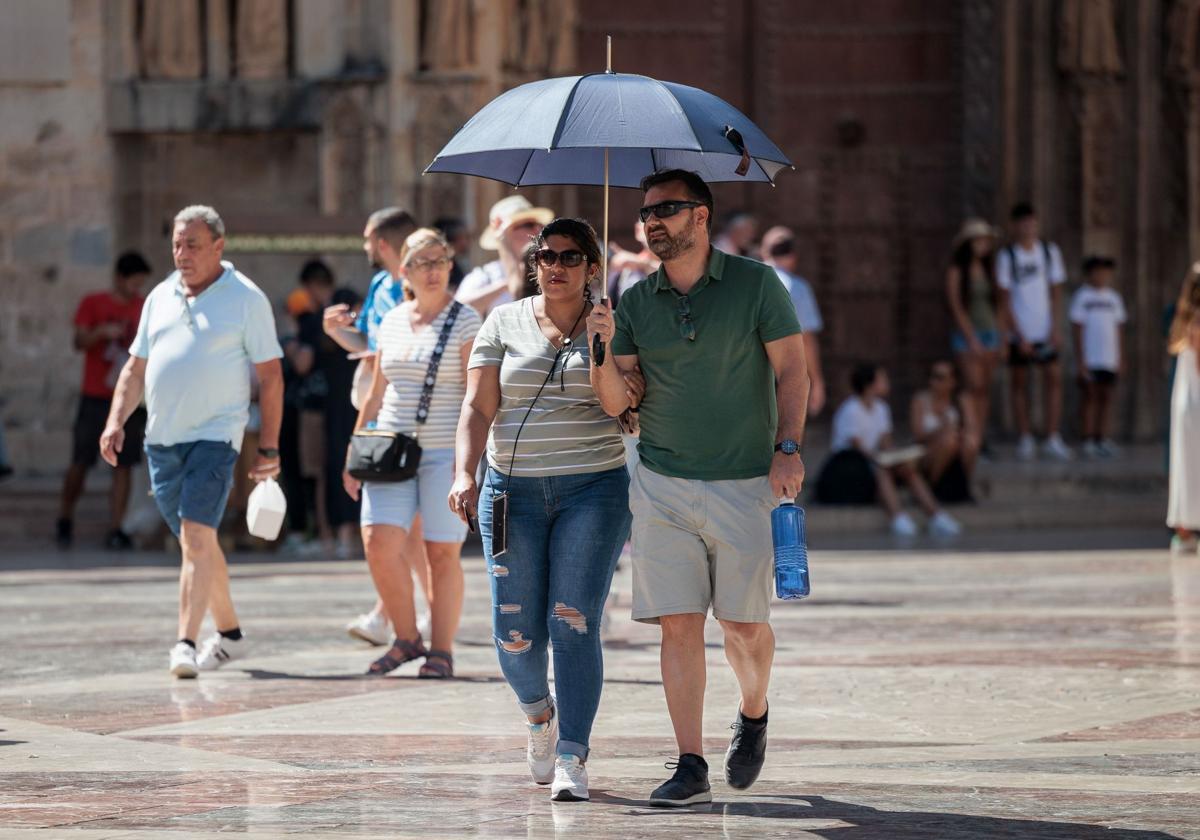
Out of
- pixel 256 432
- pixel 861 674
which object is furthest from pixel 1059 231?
pixel 861 674

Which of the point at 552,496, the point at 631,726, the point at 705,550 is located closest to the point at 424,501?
the point at 631,726

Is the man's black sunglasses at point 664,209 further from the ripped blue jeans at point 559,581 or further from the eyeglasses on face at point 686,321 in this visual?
the ripped blue jeans at point 559,581

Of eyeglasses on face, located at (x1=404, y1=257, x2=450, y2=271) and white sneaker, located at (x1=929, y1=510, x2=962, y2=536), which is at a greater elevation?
eyeglasses on face, located at (x1=404, y1=257, x2=450, y2=271)

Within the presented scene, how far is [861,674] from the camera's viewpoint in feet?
30.6

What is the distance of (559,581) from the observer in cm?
684

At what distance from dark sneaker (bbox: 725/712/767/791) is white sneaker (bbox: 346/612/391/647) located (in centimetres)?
389

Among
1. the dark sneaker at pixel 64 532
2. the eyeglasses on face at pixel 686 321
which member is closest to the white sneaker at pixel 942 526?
the dark sneaker at pixel 64 532

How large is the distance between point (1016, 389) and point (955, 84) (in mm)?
3230

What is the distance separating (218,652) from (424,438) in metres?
1.32

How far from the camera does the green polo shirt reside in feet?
22.0

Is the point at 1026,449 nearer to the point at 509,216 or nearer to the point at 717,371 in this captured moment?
the point at 509,216

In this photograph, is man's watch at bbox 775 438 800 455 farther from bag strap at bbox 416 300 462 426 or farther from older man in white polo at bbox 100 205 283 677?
older man in white polo at bbox 100 205 283 677

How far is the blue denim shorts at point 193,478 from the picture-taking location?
9492 millimetres

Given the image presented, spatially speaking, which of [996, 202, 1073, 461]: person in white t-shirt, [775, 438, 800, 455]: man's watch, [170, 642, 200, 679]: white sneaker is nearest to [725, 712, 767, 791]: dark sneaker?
[775, 438, 800, 455]: man's watch
